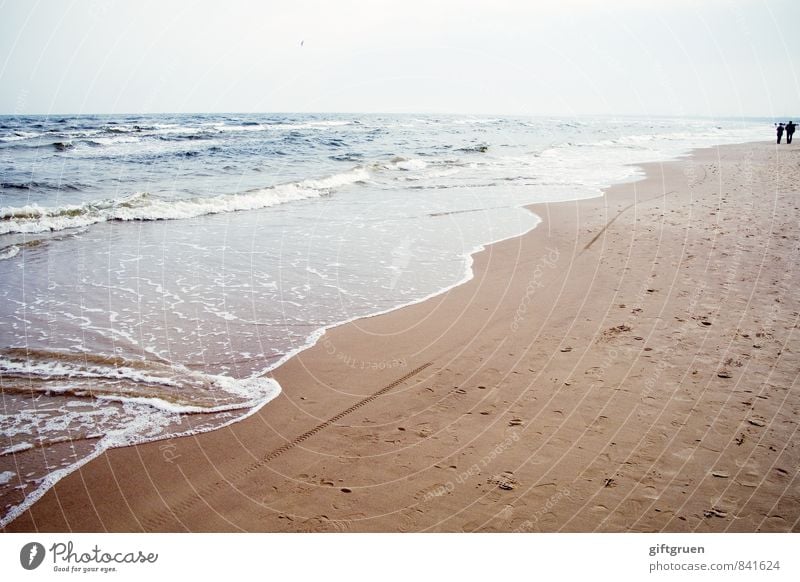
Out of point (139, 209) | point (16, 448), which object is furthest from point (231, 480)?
point (139, 209)

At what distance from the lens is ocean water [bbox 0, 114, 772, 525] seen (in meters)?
4.91

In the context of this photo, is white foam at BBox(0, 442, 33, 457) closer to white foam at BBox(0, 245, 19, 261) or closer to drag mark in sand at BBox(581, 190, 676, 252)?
white foam at BBox(0, 245, 19, 261)

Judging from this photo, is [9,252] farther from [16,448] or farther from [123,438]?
[123,438]

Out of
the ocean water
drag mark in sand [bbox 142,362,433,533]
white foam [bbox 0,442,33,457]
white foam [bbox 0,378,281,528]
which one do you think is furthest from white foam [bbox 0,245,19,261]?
drag mark in sand [bbox 142,362,433,533]

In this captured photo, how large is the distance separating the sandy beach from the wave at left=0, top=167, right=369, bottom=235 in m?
10.5

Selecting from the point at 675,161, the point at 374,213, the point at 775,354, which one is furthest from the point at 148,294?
the point at 675,161

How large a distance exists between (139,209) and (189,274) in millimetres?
7347

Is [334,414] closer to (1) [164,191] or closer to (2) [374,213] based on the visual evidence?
(2) [374,213]

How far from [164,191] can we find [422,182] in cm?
1052

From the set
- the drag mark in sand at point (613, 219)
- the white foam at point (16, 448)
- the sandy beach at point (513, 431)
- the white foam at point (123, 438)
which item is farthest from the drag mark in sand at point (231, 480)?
the drag mark in sand at point (613, 219)

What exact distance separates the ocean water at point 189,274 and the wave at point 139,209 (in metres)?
0.07

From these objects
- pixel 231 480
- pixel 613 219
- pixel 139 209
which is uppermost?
pixel 139 209

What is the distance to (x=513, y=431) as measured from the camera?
14.8ft

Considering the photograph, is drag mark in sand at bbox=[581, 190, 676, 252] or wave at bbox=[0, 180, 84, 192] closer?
drag mark in sand at bbox=[581, 190, 676, 252]
